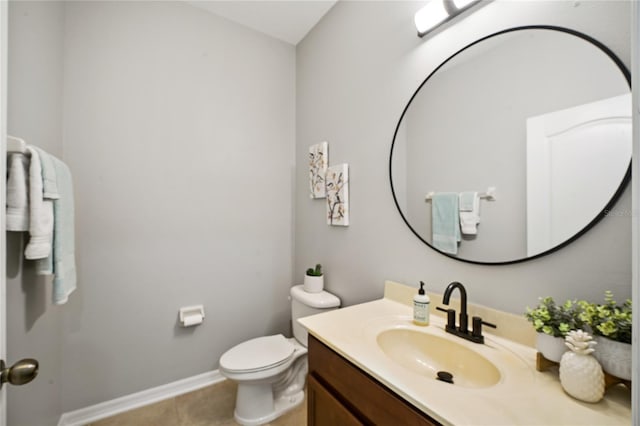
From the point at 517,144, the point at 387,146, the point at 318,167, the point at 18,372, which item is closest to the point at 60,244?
the point at 18,372

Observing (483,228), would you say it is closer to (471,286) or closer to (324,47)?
(471,286)

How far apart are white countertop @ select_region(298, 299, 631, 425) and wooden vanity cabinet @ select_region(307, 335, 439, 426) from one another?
0.04 m

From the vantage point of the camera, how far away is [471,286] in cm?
107

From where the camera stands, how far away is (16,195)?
0.92 meters

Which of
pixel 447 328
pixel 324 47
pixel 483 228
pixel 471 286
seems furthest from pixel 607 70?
pixel 324 47

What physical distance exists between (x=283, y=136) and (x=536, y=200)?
180 centimetres

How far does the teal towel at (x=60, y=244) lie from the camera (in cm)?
107

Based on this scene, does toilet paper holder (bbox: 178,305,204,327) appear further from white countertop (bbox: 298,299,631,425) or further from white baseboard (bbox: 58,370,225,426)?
white countertop (bbox: 298,299,631,425)

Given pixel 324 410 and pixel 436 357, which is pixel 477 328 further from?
pixel 324 410

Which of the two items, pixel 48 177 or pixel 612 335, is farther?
pixel 48 177

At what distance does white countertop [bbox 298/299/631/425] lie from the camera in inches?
22.7

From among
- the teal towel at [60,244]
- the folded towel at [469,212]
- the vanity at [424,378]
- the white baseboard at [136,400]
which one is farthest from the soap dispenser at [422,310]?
the white baseboard at [136,400]

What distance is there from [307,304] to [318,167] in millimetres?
953

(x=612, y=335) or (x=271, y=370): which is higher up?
(x=612, y=335)
